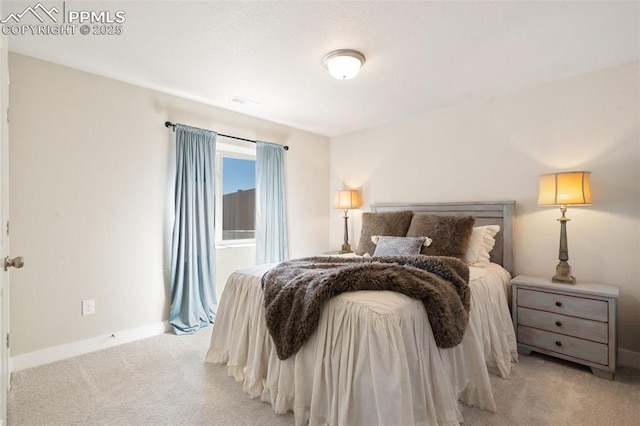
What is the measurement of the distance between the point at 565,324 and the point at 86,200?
3.93m

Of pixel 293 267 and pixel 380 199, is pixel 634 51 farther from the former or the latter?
pixel 293 267

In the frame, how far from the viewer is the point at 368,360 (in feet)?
4.52

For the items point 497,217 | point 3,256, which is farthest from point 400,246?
point 3,256

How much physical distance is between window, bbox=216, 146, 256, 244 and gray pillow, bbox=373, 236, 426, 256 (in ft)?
5.68

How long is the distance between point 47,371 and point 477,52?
3951mm

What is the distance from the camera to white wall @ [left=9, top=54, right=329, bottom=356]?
2295 mm

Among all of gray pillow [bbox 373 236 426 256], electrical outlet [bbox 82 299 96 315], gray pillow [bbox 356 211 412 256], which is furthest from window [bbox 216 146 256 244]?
gray pillow [bbox 373 236 426 256]

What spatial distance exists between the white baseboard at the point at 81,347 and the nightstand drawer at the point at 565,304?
3.25 m

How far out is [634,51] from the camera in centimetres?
223

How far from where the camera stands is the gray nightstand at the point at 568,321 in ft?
6.85

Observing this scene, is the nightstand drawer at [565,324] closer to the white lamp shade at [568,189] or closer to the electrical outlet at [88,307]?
the white lamp shade at [568,189]

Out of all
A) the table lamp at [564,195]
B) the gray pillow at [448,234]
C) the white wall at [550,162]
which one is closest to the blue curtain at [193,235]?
the gray pillow at [448,234]

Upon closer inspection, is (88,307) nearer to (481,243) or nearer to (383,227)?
(383,227)

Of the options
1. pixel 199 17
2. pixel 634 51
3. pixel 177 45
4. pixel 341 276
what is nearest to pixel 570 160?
pixel 634 51
